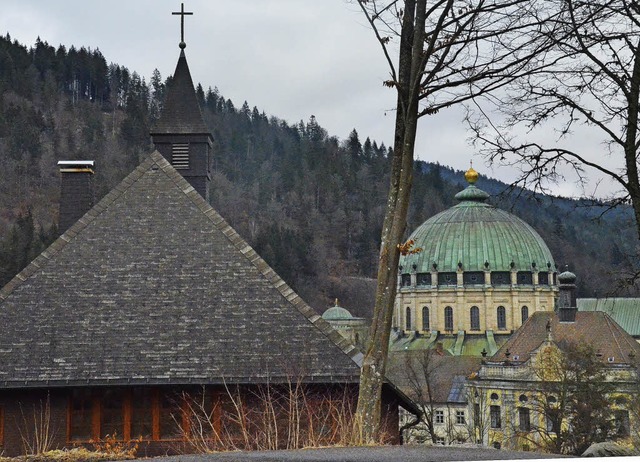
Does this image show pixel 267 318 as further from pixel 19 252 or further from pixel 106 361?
pixel 19 252

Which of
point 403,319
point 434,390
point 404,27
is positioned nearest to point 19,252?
point 404,27

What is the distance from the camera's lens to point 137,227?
15492 mm

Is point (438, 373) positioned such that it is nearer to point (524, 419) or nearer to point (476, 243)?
point (524, 419)

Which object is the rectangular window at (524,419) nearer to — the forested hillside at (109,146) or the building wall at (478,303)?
the forested hillside at (109,146)

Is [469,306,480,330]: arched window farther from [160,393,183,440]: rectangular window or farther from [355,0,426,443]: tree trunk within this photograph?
[355,0,426,443]: tree trunk

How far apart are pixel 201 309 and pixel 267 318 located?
3.15ft

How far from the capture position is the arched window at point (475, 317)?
277 feet

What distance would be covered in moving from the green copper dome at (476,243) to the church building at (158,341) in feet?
233

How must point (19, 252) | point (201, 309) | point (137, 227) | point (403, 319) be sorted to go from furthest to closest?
point (403, 319), point (19, 252), point (137, 227), point (201, 309)

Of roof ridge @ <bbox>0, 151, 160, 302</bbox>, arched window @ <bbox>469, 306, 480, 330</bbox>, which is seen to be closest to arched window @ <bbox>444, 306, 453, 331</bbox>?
arched window @ <bbox>469, 306, 480, 330</bbox>

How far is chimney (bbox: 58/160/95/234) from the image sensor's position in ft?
60.8

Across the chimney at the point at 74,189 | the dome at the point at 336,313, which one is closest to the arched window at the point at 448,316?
the dome at the point at 336,313

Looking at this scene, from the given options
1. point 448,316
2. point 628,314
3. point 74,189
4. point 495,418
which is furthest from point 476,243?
point 74,189

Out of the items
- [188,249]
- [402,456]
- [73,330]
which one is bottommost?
[402,456]
